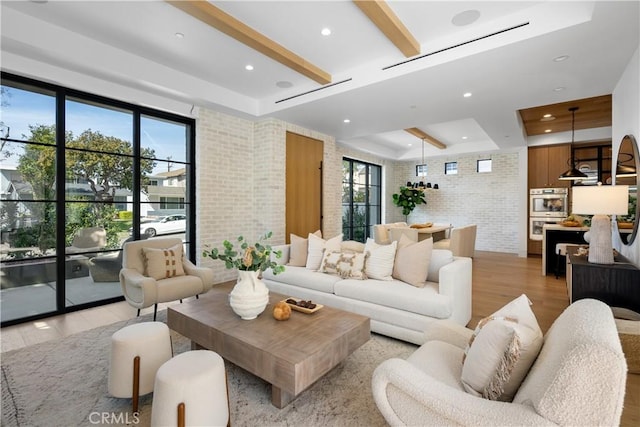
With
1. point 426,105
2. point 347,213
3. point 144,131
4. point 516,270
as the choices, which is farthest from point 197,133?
point 516,270

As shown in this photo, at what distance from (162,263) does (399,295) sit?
2.72 metres

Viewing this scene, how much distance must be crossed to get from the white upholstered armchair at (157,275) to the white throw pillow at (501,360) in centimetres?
301

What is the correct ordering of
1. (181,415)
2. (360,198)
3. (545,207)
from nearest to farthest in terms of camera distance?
(181,415) < (545,207) < (360,198)

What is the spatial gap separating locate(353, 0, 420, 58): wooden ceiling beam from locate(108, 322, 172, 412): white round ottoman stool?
2.99 meters

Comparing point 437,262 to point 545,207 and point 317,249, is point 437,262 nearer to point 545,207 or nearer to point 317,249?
point 317,249

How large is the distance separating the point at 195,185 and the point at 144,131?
1.03m

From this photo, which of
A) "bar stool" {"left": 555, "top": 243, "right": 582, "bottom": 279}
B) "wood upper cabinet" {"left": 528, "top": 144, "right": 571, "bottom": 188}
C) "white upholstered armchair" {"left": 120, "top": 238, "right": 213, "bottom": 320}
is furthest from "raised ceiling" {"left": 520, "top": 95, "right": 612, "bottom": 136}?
"white upholstered armchair" {"left": 120, "top": 238, "right": 213, "bottom": 320}

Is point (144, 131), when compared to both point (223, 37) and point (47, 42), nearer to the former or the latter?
point (47, 42)

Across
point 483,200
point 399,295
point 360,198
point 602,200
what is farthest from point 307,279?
point 483,200

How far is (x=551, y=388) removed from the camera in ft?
3.18

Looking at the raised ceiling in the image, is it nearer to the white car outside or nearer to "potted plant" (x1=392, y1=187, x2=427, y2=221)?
"potted plant" (x1=392, y1=187, x2=427, y2=221)

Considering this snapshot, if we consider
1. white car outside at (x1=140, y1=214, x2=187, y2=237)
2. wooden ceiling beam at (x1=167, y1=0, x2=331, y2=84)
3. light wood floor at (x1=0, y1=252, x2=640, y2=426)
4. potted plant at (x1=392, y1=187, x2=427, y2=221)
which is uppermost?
wooden ceiling beam at (x1=167, y1=0, x2=331, y2=84)

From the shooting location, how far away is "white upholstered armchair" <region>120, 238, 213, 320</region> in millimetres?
3115

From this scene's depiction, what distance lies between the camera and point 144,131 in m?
4.32
